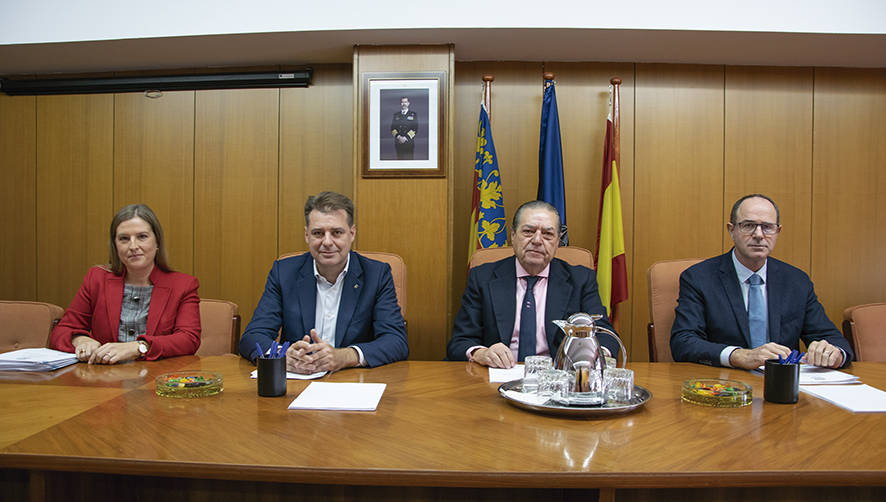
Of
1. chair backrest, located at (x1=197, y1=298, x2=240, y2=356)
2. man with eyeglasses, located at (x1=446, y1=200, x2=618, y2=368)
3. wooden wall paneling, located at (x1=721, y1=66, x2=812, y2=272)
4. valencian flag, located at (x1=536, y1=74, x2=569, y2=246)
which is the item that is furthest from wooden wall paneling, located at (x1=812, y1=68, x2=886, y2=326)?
chair backrest, located at (x1=197, y1=298, x2=240, y2=356)

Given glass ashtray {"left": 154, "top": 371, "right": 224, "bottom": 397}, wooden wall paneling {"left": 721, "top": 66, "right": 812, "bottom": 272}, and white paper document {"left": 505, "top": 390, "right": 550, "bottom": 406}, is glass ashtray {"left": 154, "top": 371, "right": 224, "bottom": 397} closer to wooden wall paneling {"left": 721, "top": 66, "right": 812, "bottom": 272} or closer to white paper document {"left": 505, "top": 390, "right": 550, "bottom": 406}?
white paper document {"left": 505, "top": 390, "right": 550, "bottom": 406}

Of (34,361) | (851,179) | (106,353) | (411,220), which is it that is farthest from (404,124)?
(851,179)

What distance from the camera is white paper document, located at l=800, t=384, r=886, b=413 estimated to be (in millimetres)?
1385

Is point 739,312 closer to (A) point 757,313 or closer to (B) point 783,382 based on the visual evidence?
(A) point 757,313

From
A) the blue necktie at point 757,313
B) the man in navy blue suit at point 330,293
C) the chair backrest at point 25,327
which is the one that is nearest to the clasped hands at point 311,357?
the man in navy blue suit at point 330,293

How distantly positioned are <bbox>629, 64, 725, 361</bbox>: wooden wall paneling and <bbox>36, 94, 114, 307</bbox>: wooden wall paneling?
3.99 m

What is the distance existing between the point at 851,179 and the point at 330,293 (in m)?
3.80

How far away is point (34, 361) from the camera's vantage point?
176 cm

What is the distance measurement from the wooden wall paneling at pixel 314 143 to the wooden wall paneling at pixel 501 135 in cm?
80

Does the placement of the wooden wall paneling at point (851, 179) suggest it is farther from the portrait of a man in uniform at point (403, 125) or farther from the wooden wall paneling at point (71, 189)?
the wooden wall paneling at point (71, 189)

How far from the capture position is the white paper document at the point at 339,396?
1.36 meters

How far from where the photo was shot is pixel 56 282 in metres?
4.29

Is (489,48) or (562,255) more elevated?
(489,48)

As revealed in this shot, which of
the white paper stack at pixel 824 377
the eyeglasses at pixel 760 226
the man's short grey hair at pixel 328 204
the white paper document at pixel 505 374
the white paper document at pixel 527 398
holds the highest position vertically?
the man's short grey hair at pixel 328 204
